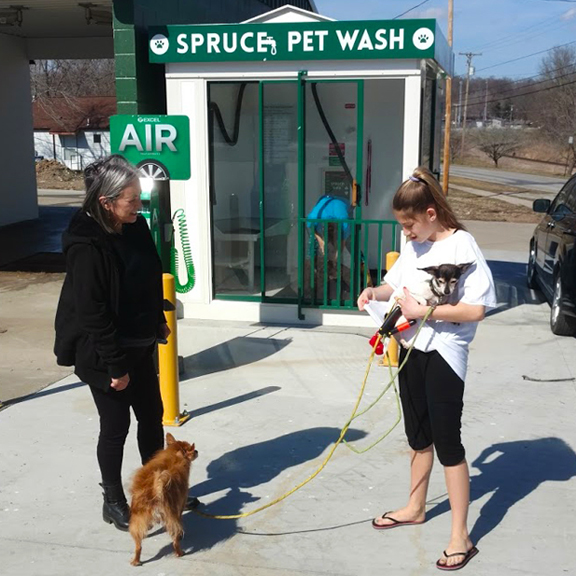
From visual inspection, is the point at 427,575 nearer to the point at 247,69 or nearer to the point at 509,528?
the point at 509,528

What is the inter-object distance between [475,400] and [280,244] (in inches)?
121

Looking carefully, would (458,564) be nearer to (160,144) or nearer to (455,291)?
(455,291)

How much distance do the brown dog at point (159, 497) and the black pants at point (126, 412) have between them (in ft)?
0.84

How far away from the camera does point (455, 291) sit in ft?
10.8

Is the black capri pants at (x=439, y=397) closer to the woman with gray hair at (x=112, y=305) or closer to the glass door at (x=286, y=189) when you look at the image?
the woman with gray hair at (x=112, y=305)

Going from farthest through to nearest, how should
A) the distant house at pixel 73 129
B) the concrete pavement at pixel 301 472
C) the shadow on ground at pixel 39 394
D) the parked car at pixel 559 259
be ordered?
the distant house at pixel 73 129
the parked car at pixel 559 259
the shadow on ground at pixel 39 394
the concrete pavement at pixel 301 472

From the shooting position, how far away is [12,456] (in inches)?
187

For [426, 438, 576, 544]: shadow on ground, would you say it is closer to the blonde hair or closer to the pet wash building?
the blonde hair

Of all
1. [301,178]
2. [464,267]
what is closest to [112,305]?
[464,267]

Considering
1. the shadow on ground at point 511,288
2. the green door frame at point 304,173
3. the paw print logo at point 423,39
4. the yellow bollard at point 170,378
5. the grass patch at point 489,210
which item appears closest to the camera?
the yellow bollard at point 170,378

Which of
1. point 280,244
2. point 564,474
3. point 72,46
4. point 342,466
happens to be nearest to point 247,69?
point 280,244

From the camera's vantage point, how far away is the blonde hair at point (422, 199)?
3.33 m

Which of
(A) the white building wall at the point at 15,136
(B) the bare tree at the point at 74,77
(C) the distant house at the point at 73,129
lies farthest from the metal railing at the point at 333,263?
(B) the bare tree at the point at 74,77

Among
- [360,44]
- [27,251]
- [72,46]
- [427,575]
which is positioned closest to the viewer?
[427,575]
